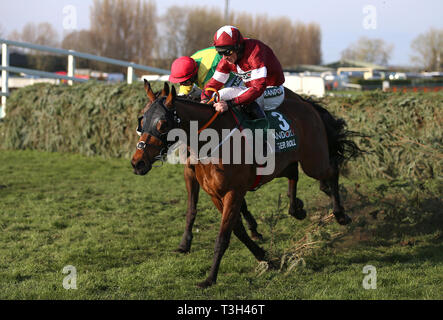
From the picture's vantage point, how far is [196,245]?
5.63 meters

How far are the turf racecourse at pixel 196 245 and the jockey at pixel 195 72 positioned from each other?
1402mm

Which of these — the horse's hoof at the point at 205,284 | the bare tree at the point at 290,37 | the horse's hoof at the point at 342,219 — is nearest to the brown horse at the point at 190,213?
the horse's hoof at the point at 342,219

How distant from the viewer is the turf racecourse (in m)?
4.14

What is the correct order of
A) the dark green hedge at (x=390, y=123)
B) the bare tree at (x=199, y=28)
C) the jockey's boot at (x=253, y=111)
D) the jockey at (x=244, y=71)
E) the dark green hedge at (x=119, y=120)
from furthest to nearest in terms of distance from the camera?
the bare tree at (x=199, y=28), the dark green hedge at (x=119, y=120), the dark green hedge at (x=390, y=123), the jockey's boot at (x=253, y=111), the jockey at (x=244, y=71)

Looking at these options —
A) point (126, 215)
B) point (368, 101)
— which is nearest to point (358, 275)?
point (126, 215)

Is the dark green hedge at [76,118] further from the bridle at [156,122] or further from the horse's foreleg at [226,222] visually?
the bridle at [156,122]

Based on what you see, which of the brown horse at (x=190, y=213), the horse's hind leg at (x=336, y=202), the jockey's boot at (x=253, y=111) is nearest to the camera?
the jockey's boot at (x=253, y=111)

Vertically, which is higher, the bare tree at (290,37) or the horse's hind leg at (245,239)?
the bare tree at (290,37)

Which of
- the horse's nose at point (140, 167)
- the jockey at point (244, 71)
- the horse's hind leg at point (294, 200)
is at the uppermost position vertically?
the jockey at point (244, 71)

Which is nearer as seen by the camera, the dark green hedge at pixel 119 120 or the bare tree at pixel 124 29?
the dark green hedge at pixel 119 120

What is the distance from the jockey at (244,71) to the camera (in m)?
4.48

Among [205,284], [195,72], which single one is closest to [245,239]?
[205,284]

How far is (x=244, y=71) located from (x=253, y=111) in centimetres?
38

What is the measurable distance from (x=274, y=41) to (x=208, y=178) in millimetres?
52555
